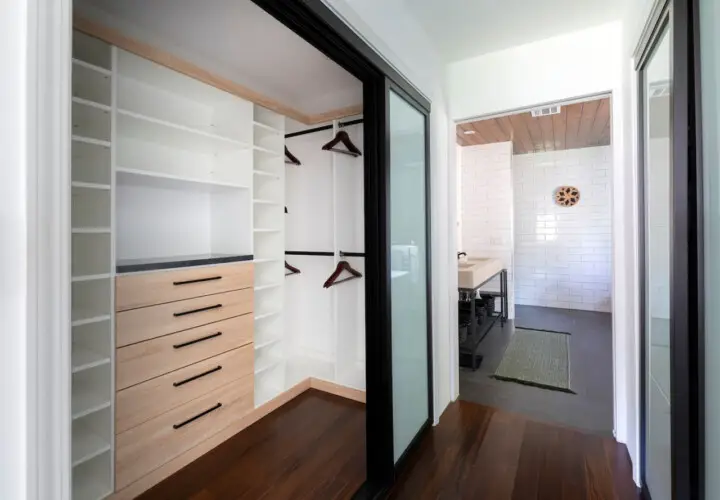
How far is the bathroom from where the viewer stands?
117 inches

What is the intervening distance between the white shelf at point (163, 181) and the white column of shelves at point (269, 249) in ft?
1.24

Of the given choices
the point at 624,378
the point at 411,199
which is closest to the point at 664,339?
the point at 624,378

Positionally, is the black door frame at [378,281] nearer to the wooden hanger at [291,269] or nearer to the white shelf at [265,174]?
the white shelf at [265,174]

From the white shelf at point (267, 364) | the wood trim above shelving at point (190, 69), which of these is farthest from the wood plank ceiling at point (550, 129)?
the white shelf at point (267, 364)

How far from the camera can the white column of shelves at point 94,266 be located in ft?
5.15

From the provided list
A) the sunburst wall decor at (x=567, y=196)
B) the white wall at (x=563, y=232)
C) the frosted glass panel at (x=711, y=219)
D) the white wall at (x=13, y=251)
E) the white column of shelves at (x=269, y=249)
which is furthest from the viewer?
the sunburst wall decor at (x=567, y=196)

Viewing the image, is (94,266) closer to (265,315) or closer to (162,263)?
(162,263)

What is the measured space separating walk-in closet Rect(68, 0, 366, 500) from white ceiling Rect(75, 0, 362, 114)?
10mm

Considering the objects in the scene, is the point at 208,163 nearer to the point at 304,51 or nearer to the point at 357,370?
the point at 304,51

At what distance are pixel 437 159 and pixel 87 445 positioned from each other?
7.94 feet

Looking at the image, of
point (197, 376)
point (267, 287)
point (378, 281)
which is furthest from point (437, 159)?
point (197, 376)

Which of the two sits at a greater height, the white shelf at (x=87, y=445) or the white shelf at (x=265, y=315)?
the white shelf at (x=265, y=315)

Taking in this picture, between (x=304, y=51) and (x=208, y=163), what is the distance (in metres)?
0.94

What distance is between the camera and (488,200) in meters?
5.06
